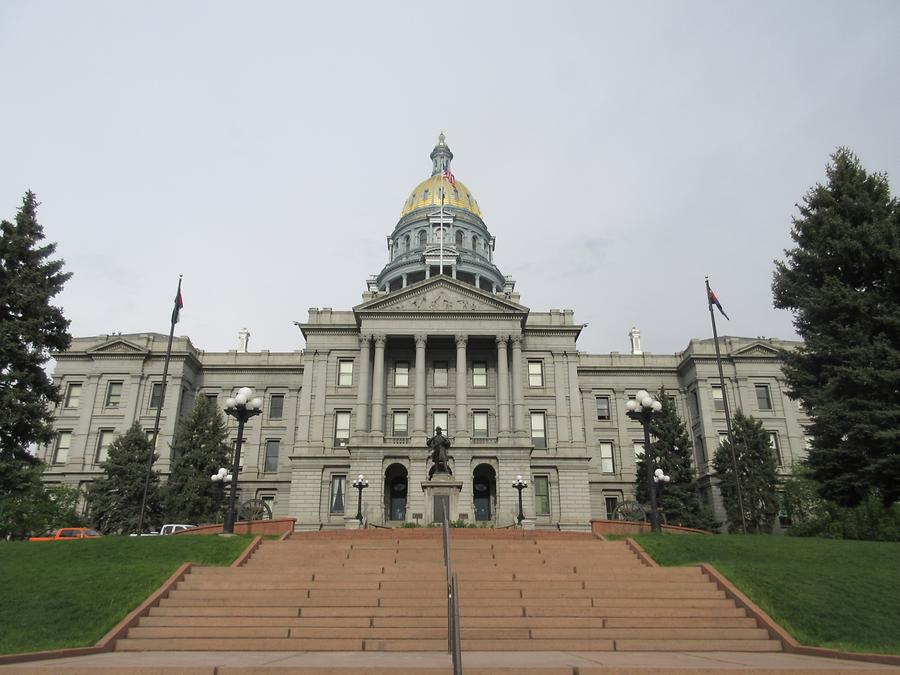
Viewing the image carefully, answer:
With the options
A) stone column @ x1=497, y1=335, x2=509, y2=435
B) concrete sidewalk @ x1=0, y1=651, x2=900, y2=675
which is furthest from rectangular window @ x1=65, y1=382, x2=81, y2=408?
concrete sidewalk @ x1=0, y1=651, x2=900, y2=675

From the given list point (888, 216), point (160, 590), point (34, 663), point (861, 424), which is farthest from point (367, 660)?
point (888, 216)

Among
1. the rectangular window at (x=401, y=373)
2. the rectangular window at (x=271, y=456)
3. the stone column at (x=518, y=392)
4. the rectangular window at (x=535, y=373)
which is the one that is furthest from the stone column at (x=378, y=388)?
the rectangular window at (x=271, y=456)

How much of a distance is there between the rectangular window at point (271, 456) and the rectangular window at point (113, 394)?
12889 mm

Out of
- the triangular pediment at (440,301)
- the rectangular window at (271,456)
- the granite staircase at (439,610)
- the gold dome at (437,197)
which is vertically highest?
the gold dome at (437,197)

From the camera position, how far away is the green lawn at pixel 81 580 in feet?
44.0

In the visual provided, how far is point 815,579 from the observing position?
16.9 meters

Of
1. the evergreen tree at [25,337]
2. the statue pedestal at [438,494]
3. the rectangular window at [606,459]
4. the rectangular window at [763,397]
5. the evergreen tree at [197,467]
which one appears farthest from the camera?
the rectangular window at [606,459]

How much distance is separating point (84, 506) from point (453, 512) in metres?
30.9

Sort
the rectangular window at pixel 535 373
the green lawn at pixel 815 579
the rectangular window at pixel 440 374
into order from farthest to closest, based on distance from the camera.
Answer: the rectangular window at pixel 535 373, the rectangular window at pixel 440 374, the green lawn at pixel 815 579

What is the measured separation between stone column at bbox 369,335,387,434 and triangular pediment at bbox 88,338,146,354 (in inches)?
861

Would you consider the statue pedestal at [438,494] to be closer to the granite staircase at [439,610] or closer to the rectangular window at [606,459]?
the granite staircase at [439,610]

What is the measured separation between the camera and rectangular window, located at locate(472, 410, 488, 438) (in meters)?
50.4

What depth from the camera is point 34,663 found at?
1141cm

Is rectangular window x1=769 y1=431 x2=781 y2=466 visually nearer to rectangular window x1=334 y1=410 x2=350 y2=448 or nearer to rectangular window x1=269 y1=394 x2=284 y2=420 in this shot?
rectangular window x1=334 y1=410 x2=350 y2=448
